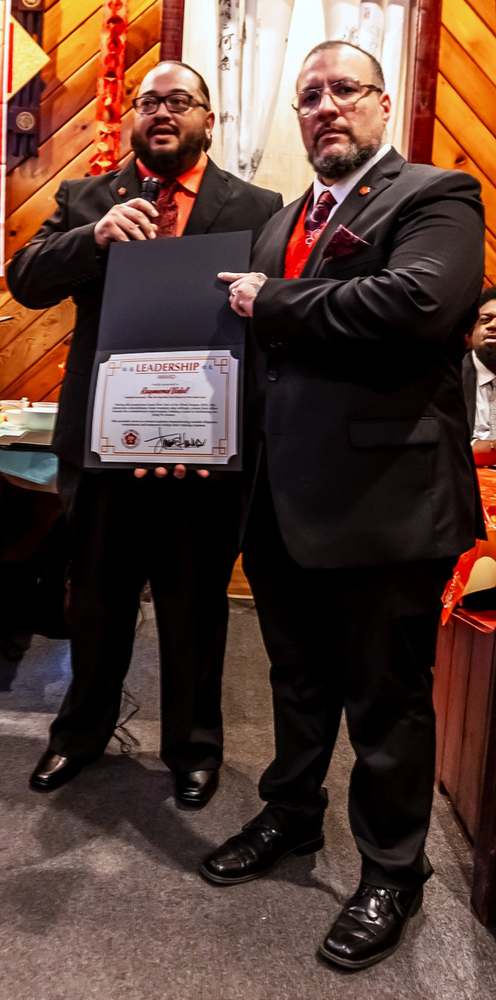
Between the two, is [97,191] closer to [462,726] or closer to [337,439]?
[337,439]

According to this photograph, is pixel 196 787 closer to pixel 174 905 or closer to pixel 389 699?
pixel 174 905

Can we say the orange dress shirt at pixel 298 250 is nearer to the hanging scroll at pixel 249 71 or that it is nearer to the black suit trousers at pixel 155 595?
the black suit trousers at pixel 155 595

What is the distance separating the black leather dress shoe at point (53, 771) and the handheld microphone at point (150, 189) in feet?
3.81

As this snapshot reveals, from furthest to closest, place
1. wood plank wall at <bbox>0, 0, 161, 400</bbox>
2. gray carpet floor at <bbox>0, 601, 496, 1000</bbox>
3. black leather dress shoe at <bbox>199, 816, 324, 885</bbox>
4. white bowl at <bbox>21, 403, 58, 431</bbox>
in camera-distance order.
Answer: wood plank wall at <bbox>0, 0, 161, 400</bbox> < white bowl at <bbox>21, 403, 58, 431</bbox> < black leather dress shoe at <bbox>199, 816, 324, 885</bbox> < gray carpet floor at <bbox>0, 601, 496, 1000</bbox>

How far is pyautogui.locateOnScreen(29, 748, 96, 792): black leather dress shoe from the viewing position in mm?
1600

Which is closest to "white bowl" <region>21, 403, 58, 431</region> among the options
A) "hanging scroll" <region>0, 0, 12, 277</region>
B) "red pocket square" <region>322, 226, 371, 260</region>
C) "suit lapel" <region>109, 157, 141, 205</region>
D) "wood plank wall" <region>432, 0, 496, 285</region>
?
"suit lapel" <region>109, 157, 141, 205</region>

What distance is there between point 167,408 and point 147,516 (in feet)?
1.15

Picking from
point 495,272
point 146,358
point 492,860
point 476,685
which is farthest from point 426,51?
point 492,860

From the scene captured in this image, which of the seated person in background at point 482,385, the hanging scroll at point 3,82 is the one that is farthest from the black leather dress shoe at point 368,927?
the hanging scroll at point 3,82

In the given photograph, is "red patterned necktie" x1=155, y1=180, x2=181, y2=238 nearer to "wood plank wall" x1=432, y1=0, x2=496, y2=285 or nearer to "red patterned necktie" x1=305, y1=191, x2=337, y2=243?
"red patterned necktie" x1=305, y1=191, x2=337, y2=243

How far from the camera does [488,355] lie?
2549mm

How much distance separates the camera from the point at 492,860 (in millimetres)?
1239

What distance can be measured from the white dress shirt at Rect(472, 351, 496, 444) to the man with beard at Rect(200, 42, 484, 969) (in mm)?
1407

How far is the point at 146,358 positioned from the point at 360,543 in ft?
1.63
